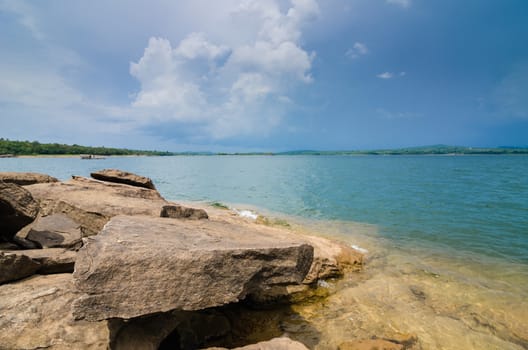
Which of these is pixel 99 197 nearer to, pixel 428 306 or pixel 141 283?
pixel 141 283

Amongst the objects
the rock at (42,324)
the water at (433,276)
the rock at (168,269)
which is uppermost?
the rock at (168,269)

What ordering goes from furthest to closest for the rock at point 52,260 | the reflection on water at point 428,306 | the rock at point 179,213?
the rock at point 179,213 < the reflection on water at point 428,306 < the rock at point 52,260

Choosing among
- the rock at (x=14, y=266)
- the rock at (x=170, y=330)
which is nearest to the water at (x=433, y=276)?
the rock at (x=170, y=330)

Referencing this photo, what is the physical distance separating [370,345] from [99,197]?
9.06 metres

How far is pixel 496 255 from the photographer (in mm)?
11781

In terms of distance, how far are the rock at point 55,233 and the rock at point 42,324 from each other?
213 centimetres

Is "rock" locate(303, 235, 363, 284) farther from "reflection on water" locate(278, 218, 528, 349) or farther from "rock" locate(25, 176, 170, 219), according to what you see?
"rock" locate(25, 176, 170, 219)

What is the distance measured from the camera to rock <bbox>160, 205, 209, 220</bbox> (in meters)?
6.71

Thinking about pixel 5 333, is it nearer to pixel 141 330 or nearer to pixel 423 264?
pixel 141 330

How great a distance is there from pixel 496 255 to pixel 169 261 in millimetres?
14188

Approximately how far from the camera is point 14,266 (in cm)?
461

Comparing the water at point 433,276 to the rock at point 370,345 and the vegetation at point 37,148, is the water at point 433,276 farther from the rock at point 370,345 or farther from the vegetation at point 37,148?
the vegetation at point 37,148

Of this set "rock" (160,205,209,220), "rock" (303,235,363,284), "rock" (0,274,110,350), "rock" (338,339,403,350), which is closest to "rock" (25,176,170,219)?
"rock" (160,205,209,220)

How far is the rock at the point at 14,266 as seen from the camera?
14.6 ft
